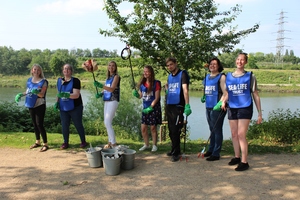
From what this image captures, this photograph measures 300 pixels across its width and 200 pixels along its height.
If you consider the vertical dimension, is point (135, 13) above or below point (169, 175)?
above

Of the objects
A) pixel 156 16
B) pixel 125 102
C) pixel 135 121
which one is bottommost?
pixel 135 121

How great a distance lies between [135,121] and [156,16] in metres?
6.04

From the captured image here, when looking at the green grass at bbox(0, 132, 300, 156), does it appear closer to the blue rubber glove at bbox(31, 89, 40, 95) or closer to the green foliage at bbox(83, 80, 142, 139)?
the blue rubber glove at bbox(31, 89, 40, 95)

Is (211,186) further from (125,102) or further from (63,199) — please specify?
(125,102)

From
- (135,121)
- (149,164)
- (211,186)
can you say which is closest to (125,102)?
(135,121)

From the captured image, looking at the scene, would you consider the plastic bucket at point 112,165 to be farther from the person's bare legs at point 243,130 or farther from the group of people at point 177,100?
the person's bare legs at point 243,130

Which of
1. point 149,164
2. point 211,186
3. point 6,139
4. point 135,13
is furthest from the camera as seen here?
point 135,13

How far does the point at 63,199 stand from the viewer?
9.48 feet

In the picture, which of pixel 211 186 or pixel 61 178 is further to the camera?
pixel 61 178

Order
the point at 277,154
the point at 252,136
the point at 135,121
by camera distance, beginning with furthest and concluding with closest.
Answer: the point at 135,121 → the point at 252,136 → the point at 277,154

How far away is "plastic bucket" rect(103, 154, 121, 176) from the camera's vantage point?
3.48 m

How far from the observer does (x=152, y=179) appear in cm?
340

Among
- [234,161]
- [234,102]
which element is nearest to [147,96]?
[234,102]

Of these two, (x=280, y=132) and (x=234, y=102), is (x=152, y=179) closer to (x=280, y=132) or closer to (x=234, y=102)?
(x=234, y=102)
